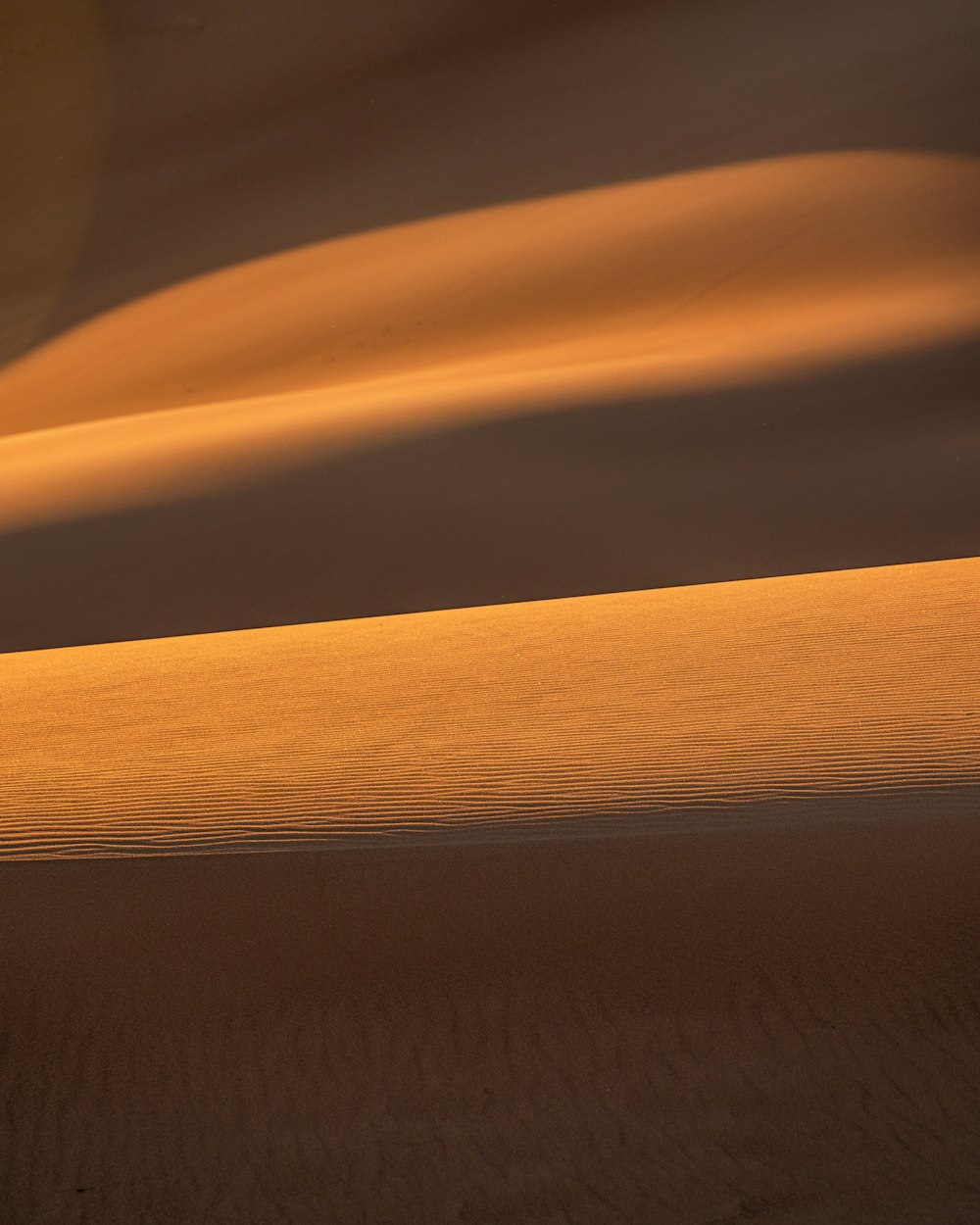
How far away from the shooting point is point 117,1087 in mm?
3180

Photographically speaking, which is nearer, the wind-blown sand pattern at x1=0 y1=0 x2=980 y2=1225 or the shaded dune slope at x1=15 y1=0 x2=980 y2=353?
the wind-blown sand pattern at x1=0 y1=0 x2=980 y2=1225

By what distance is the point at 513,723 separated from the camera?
12.0ft

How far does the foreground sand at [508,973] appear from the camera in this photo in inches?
113

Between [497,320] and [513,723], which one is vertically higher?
[497,320]

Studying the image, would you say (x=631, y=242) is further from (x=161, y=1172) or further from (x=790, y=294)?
(x=161, y=1172)

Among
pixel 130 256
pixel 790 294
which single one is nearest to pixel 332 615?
pixel 790 294

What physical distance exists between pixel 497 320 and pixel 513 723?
10552mm

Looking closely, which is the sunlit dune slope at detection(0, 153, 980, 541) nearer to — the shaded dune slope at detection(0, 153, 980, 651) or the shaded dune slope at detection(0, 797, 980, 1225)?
the shaded dune slope at detection(0, 153, 980, 651)

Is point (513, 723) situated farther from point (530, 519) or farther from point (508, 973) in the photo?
point (530, 519)

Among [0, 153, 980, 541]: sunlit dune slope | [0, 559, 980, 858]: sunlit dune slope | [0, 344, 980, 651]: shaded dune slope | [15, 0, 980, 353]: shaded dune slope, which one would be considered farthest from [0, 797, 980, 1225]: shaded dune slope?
[15, 0, 980, 353]: shaded dune slope

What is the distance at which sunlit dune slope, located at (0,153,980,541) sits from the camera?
32.9 feet

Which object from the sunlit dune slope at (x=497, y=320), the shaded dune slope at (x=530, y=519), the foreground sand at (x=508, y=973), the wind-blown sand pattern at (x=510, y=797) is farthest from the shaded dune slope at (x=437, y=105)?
the foreground sand at (x=508, y=973)

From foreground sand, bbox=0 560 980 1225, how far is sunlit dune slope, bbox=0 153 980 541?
612 centimetres

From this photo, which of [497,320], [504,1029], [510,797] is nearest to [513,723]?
[510,797]
